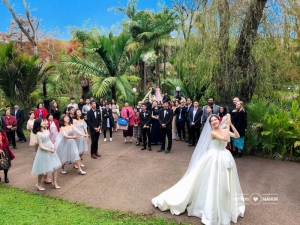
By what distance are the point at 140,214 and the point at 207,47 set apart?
667 cm

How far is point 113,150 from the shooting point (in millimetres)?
9875

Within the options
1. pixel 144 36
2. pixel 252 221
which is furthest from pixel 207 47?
pixel 144 36

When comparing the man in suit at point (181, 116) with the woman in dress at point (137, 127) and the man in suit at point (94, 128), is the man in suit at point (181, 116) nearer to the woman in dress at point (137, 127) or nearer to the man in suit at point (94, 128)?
the woman in dress at point (137, 127)

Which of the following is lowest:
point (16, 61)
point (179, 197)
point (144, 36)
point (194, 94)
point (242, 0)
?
point (179, 197)

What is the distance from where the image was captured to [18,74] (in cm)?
1369

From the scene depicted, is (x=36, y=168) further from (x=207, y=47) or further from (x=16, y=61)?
(x=16, y=61)

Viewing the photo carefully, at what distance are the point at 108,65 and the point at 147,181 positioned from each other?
1009 centimetres

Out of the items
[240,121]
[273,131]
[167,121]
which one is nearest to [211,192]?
[240,121]

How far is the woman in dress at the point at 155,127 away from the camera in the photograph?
34.7ft

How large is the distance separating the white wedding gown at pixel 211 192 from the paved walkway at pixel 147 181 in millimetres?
182

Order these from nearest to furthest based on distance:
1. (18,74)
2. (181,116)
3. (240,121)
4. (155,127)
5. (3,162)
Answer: (3,162), (240,121), (155,127), (181,116), (18,74)

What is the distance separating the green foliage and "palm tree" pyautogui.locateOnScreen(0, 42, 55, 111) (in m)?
10.7

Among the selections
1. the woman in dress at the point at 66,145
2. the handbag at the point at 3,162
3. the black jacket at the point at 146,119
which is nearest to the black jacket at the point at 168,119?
the black jacket at the point at 146,119

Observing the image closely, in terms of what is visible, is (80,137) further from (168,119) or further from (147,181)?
(168,119)
